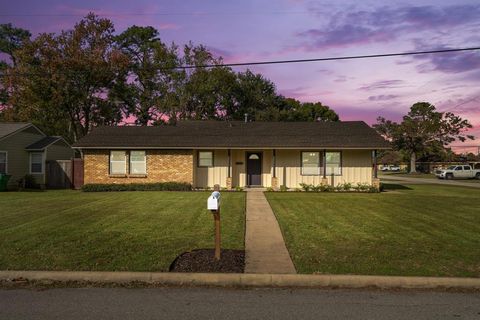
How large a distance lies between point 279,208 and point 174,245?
695cm

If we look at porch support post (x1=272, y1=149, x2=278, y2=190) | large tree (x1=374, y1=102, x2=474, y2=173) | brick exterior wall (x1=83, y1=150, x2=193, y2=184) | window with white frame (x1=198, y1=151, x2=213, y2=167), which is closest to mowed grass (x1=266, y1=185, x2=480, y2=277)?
porch support post (x1=272, y1=149, x2=278, y2=190)

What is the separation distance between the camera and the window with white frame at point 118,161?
86.0 ft

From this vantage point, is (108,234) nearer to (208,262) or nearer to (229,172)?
(208,262)

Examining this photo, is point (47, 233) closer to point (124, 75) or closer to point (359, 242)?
point (359, 242)

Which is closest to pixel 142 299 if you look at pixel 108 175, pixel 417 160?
pixel 108 175

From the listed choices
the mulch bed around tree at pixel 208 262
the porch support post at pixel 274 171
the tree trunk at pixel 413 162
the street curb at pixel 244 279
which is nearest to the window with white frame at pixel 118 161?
the porch support post at pixel 274 171

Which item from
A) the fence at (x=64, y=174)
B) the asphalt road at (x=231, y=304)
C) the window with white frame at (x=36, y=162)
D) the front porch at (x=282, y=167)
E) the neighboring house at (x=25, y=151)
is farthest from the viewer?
the window with white frame at (x=36, y=162)

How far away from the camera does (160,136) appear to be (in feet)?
89.6

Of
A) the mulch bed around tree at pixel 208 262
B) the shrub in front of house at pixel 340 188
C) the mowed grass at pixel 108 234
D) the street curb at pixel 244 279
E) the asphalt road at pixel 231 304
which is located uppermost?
the shrub in front of house at pixel 340 188

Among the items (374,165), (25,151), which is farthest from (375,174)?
(25,151)

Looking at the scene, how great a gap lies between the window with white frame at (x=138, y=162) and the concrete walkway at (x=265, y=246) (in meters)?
12.7

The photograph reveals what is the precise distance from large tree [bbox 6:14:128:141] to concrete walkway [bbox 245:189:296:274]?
30.0 m

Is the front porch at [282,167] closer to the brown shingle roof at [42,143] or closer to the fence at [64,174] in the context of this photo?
the fence at [64,174]

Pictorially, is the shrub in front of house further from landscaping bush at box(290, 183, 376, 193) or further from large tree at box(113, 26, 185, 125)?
large tree at box(113, 26, 185, 125)
